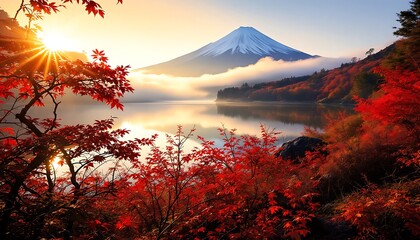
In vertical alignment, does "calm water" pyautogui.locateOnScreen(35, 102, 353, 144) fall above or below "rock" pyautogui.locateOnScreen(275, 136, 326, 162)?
below

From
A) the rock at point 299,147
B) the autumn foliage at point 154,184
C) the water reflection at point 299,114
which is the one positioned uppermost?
the autumn foliage at point 154,184

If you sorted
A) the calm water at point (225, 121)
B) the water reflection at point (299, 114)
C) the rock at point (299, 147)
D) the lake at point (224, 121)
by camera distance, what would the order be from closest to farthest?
the rock at point (299, 147), the lake at point (224, 121), the calm water at point (225, 121), the water reflection at point (299, 114)

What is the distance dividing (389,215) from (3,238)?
6.04 metres

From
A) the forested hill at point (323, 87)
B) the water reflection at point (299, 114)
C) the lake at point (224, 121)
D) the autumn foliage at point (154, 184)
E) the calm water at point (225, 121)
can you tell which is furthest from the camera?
the forested hill at point (323, 87)

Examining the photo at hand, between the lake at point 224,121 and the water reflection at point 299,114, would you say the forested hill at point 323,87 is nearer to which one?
the water reflection at point 299,114

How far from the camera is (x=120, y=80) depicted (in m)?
4.62

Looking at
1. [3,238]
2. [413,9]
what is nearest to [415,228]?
[3,238]

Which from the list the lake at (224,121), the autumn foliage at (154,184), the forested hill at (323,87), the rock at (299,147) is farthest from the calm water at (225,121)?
the forested hill at (323,87)

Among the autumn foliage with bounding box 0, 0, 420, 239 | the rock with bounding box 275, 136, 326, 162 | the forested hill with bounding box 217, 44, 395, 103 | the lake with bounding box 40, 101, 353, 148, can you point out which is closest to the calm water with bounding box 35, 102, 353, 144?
the lake with bounding box 40, 101, 353, 148

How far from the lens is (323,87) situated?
9725cm

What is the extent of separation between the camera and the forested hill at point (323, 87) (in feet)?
192

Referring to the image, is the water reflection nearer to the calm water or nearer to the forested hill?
the calm water

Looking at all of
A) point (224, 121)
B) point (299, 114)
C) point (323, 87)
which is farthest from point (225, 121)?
point (323, 87)

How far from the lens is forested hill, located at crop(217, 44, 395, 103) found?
5848cm
